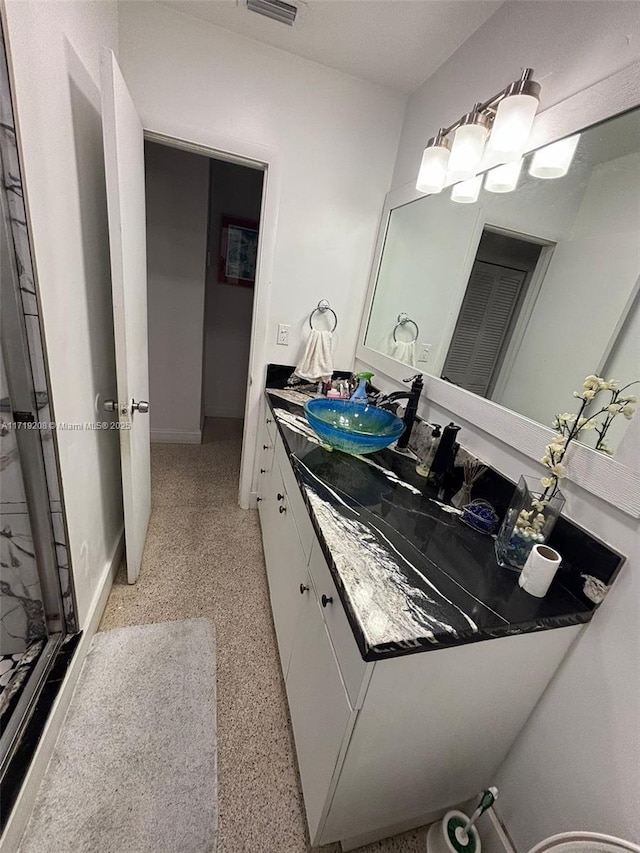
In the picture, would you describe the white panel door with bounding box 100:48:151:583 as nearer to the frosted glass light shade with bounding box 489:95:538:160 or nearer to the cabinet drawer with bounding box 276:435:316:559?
the cabinet drawer with bounding box 276:435:316:559

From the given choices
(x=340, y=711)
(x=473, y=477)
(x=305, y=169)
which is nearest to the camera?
(x=340, y=711)

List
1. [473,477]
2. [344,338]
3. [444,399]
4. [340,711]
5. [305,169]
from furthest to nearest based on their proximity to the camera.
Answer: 1. [344,338]
2. [305,169]
3. [444,399]
4. [473,477]
5. [340,711]

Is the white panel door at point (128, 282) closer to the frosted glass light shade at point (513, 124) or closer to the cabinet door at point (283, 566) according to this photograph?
the cabinet door at point (283, 566)

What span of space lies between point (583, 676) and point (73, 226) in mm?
1816

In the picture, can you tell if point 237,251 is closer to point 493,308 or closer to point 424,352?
point 424,352

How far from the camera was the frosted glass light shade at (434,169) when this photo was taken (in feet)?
4.13

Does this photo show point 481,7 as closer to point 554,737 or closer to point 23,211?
point 23,211

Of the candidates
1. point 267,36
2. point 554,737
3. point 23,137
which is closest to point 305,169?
point 267,36

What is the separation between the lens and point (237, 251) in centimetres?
315

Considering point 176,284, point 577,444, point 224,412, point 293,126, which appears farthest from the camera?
point 224,412

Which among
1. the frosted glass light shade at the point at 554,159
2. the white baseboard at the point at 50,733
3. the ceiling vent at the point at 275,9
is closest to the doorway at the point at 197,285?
the ceiling vent at the point at 275,9

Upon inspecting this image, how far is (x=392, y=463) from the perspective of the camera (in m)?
1.30

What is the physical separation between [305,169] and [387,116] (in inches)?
19.4

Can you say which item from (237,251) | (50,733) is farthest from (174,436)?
(50,733)
